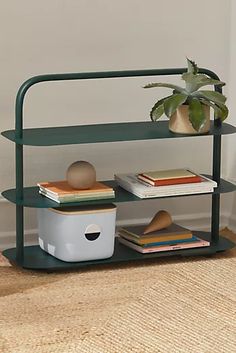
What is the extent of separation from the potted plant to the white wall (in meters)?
0.32

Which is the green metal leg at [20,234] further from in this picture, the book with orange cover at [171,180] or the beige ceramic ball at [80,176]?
the book with orange cover at [171,180]

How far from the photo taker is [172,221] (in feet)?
11.7

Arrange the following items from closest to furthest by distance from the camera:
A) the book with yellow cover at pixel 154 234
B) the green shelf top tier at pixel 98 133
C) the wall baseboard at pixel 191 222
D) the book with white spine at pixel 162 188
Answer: the green shelf top tier at pixel 98 133, the book with white spine at pixel 162 188, the book with yellow cover at pixel 154 234, the wall baseboard at pixel 191 222

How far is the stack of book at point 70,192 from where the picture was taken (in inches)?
122

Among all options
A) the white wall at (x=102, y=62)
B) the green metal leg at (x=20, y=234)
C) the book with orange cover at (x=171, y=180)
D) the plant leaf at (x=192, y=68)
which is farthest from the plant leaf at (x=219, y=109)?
the green metal leg at (x=20, y=234)

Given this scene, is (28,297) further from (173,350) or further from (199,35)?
(199,35)

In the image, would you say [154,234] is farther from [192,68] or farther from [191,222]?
[192,68]

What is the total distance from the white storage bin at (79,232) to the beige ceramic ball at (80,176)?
0.25 feet

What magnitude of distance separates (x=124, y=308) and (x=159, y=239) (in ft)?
1.81

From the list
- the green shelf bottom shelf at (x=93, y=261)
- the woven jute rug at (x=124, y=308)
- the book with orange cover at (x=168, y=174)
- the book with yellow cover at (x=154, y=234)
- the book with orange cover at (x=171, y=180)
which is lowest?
the woven jute rug at (x=124, y=308)

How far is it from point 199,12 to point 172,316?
1.30m

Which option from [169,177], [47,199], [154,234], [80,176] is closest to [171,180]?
[169,177]

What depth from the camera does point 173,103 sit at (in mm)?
3123

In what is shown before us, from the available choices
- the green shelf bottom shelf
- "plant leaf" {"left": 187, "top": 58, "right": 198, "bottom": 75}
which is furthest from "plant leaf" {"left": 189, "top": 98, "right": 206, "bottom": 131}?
the green shelf bottom shelf
